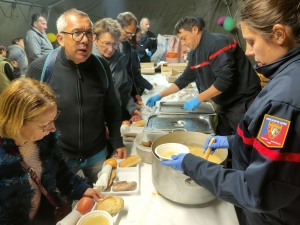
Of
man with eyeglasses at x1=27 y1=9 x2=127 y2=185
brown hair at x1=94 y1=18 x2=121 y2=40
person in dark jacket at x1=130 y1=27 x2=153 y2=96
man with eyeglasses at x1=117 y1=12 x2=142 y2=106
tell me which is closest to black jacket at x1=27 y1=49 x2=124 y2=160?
man with eyeglasses at x1=27 y1=9 x2=127 y2=185

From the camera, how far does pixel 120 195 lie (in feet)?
3.44

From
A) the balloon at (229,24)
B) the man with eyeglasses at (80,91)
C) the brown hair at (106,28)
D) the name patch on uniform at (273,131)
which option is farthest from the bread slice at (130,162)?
the balloon at (229,24)

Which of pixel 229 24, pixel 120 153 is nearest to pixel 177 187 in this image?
pixel 120 153

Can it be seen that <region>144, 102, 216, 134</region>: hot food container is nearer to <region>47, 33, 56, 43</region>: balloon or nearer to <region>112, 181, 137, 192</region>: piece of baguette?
<region>112, 181, 137, 192</region>: piece of baguette

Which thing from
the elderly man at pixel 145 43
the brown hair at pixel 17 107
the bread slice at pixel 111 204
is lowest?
the bread slice at pixel 111 204

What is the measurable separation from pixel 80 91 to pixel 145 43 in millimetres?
3611

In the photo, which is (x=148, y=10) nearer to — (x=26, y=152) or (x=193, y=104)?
(x=193, y=104)

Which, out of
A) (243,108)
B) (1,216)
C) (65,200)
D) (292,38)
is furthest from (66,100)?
(243,108)

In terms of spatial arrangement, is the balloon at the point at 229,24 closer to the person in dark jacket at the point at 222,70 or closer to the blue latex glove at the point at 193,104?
the person in dark jacket at the point at 222,70

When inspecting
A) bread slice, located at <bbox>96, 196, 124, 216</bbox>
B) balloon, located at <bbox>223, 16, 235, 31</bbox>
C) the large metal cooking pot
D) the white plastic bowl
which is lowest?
bread slice, located at <bbox>96, 196, 124, 216</bbox>

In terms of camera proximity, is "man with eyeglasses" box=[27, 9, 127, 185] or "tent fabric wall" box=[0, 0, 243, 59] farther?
"tent fabric wall" box=[0, 0, 243, 59]

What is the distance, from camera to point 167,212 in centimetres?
95

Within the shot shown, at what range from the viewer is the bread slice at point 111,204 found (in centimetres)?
92

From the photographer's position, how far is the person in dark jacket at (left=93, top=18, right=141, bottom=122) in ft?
5.63
